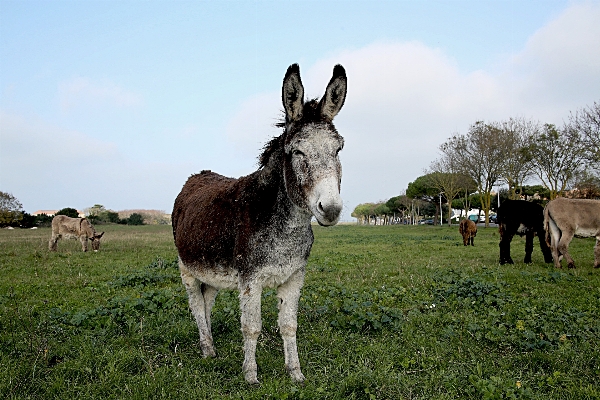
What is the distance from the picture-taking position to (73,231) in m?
20.9

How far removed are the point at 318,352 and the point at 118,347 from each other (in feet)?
8.64

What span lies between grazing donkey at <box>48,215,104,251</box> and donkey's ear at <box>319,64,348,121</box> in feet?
64.1

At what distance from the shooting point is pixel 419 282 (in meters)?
9.41

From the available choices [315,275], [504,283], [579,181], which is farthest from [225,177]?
[579,181]

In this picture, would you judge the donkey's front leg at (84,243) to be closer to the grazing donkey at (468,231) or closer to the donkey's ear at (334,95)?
the donkey's ear at (334,95)

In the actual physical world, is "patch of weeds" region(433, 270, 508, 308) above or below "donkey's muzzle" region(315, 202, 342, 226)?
below

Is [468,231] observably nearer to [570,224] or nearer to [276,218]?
[570,224]

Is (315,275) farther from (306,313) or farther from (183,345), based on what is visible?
(183,345)

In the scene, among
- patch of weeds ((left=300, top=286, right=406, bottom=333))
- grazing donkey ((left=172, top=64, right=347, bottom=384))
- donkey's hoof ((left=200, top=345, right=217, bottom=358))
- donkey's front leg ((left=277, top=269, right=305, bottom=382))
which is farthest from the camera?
patch of weeds ((left=300, top=286, right=406, bottom=333))

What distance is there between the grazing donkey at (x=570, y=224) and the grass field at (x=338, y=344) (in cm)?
300

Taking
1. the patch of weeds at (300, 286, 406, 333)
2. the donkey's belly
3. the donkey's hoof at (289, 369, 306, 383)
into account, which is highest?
the donkey's belly

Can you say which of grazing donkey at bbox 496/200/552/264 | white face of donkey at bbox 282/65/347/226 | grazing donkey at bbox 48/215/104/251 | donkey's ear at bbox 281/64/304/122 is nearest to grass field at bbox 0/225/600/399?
white face of donkey at bbox 282/65/347/226

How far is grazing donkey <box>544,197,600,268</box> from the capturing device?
11.9m

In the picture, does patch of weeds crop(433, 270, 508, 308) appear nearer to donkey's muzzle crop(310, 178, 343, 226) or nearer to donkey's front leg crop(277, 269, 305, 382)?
donkey's front leg crop(277, 269, 305, 382)
